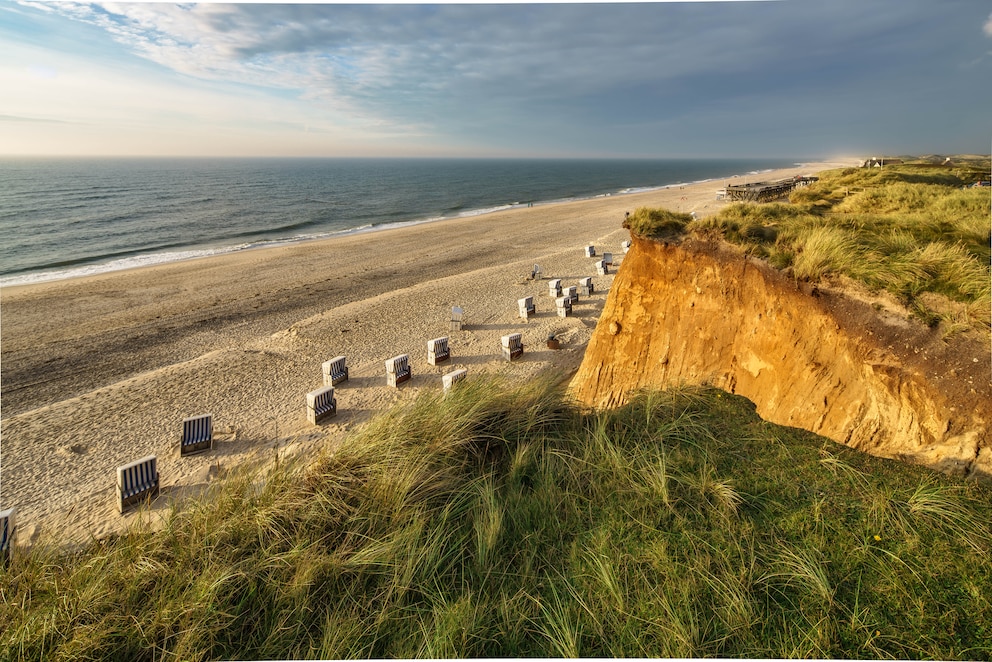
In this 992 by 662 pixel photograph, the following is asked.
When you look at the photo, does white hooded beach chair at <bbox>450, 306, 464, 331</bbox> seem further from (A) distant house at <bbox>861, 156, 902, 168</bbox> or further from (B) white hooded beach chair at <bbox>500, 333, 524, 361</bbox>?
(A) distant house at <bbox>861, 156, 902, 168</bbox>

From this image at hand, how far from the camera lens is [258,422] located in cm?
1023

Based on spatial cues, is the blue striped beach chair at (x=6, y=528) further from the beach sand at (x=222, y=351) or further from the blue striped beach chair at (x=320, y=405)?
the blue striped beach chair at (x=320, y=405)

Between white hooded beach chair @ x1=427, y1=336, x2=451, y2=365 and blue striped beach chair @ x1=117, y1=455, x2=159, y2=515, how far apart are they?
6834 millimetres

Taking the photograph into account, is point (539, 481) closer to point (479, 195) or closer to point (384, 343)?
point (384, 343)

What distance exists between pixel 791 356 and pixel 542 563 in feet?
14.8

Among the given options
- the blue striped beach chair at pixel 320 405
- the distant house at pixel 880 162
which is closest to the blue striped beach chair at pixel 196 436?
the blue striped beach chair at pixel 320 405

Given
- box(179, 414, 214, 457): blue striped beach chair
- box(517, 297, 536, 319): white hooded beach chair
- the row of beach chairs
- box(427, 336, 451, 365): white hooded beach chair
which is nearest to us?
the row of beach chairs

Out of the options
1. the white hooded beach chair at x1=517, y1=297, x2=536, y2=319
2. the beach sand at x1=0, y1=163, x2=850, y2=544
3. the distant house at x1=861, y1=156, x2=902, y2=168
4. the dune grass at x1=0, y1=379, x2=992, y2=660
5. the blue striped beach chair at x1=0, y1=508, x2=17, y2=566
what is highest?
the distant house at x1=861, y1=156, x2=902, y2=168

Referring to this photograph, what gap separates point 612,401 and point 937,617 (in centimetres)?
558

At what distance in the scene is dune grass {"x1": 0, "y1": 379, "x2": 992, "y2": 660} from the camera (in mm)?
2660

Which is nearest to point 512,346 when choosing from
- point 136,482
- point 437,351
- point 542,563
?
point 437,351

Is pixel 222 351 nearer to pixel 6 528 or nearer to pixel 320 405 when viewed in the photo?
pixel 320 405

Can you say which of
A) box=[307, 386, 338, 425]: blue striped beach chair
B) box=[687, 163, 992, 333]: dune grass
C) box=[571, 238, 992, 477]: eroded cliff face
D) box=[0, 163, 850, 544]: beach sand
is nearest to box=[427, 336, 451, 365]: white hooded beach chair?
box=[0, 163, 850, 544]: beach sand

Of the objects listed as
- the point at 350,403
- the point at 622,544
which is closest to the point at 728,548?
the point at 622,544
